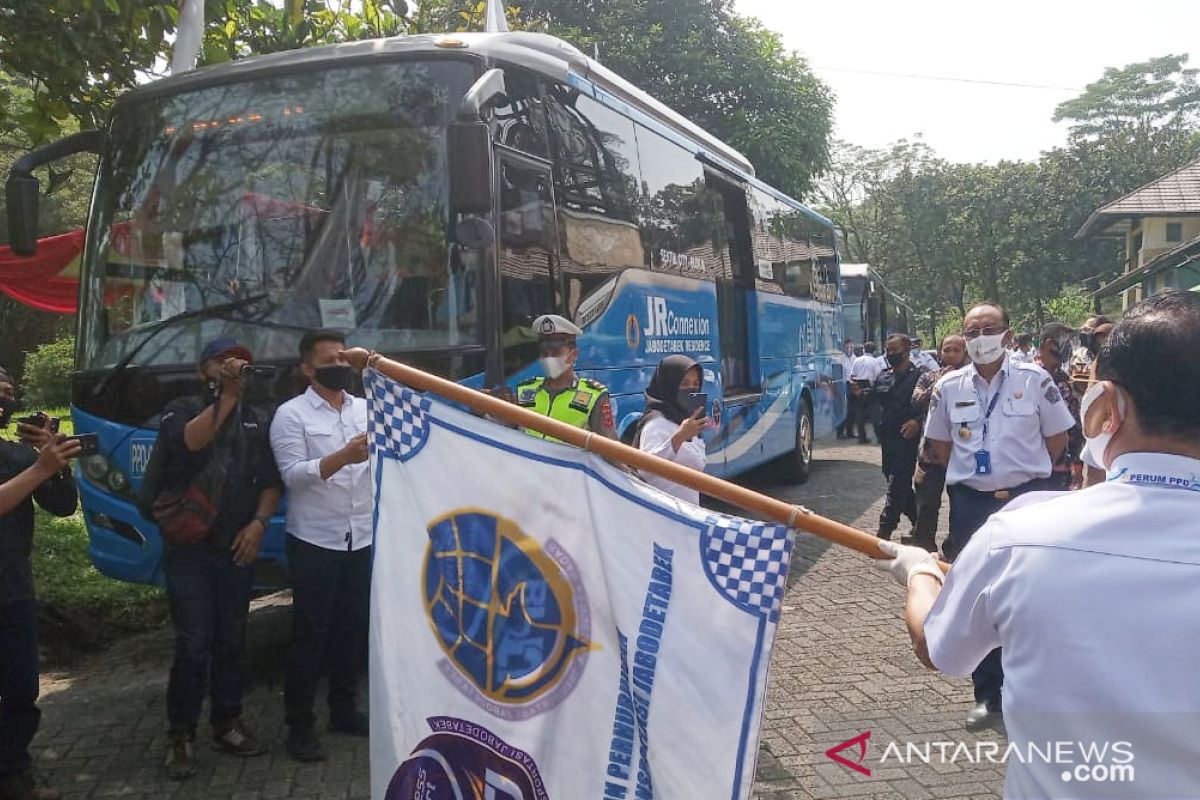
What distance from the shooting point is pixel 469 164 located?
4785 millimetres

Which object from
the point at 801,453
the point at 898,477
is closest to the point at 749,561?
the point at 898,477

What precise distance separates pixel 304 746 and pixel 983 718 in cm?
307

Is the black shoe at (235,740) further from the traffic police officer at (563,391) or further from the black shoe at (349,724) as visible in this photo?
the traffic police officer at (563,391)

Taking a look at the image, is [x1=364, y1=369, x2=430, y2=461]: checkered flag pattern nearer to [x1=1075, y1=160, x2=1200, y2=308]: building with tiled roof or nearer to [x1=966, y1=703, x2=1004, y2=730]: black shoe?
[x1=966, y1=703, x2=1004, y2=730]: black shoe

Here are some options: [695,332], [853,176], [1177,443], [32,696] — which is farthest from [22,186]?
[853,176]

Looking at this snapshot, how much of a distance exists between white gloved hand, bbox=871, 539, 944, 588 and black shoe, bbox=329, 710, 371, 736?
11.2ft

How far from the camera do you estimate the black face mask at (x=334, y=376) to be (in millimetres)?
4523

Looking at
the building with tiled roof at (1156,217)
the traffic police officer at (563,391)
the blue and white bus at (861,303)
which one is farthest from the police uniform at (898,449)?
the building with tiled roof at (1156,217)

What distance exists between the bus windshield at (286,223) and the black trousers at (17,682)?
67.2 inches

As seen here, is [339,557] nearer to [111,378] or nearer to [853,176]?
[111,378]

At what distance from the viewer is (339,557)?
460 centimetres

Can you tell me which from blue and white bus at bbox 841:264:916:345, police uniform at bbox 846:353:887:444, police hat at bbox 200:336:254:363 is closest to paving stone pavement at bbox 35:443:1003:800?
police hat at bbox 200:336:254:363

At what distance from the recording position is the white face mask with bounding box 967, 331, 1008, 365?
5004 mm

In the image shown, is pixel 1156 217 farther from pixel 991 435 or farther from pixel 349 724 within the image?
pixel 349 724
